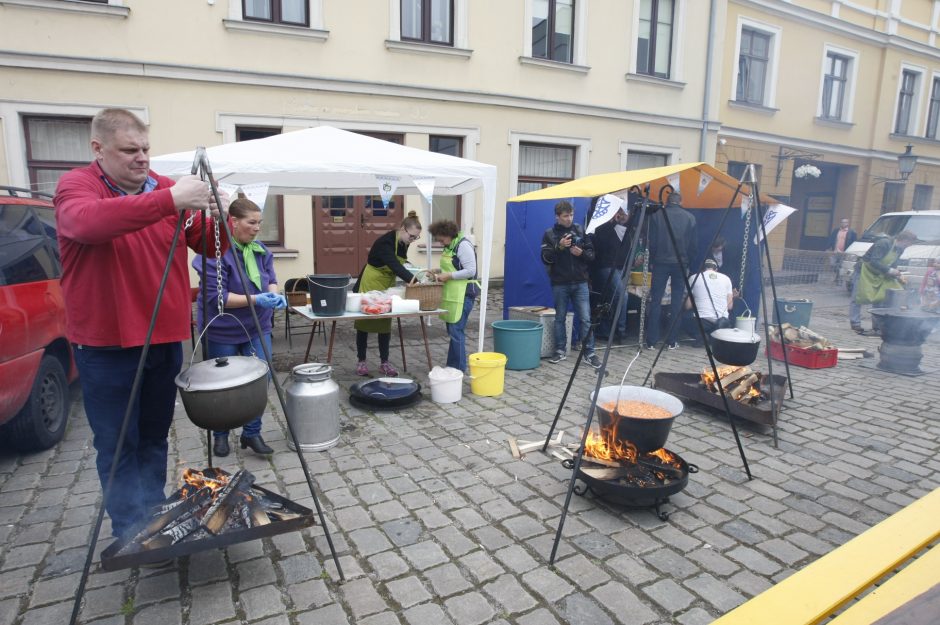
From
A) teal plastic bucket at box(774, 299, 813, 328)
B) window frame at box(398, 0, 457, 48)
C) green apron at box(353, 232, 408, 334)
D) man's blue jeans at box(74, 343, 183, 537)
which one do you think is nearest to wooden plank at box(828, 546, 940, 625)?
man's blue jeans at box(74, 343, 183, 537)

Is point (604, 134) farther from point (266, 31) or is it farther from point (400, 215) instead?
point (266, 31)

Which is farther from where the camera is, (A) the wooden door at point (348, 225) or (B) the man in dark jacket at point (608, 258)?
(A) the wooden door at point (348, 225)

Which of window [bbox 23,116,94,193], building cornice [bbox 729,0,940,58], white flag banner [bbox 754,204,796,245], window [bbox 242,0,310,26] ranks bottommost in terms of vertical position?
white flag banner [bbox 754,204,796,245]

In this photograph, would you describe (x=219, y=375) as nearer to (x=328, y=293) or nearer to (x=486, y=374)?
(x=328, y=293)

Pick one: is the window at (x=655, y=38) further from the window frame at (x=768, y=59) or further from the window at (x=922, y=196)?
the window at (x=922, y=196)

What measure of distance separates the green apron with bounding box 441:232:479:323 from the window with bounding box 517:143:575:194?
6.46 meters

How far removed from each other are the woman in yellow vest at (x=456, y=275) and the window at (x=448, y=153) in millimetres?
5239

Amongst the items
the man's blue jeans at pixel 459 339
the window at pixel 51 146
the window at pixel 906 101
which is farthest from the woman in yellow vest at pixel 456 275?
the window at pixel 906 101

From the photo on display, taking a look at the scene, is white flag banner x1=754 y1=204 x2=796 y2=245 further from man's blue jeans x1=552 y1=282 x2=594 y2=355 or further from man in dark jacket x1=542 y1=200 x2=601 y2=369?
man's blue jeans x1=552 y1=282 x2=594 y2=355

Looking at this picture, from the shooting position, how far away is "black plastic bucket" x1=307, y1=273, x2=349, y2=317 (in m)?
5.06

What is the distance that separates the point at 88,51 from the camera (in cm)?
807

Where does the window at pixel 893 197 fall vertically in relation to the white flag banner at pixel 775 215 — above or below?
above

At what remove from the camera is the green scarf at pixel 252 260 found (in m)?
3.79

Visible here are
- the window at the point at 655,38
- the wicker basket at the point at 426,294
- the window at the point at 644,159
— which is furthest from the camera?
the window at the point at 644,159
